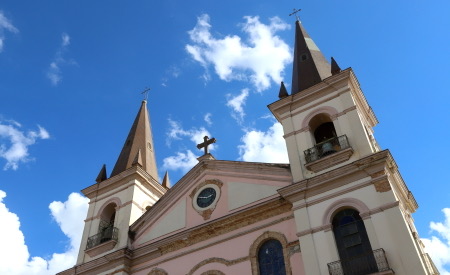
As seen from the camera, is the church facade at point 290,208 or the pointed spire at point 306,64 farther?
the pointed spire at point 306,64

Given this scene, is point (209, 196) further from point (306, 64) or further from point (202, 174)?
point (306, 64)

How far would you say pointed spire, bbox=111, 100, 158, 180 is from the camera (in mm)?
22016

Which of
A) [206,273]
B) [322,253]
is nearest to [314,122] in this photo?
[322,253]

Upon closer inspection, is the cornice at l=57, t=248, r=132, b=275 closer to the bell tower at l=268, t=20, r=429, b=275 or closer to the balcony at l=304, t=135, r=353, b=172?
the bell tower at l=268, t=20, r=429, b=275

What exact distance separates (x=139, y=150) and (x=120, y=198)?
279 centimetres

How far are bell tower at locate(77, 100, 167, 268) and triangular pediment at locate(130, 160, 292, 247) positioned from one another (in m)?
0.93

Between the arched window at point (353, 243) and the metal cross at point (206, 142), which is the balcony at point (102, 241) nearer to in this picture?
the metal cross at point (206, 142)

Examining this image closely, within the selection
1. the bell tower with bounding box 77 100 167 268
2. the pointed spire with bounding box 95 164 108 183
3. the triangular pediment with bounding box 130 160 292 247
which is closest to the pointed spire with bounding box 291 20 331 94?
the triangular pediment with bounding box 130 160 292 247

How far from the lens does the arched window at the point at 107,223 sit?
62.4 ft

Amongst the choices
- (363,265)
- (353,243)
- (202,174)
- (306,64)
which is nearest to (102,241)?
(202,174)

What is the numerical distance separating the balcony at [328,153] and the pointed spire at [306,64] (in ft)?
11.3

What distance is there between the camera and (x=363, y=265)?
12.1m

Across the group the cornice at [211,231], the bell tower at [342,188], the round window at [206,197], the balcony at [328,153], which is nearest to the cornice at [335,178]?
the bell tower at [342,188]

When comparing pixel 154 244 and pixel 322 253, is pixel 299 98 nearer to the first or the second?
pixel 322 253
